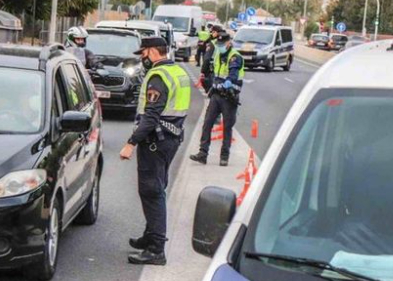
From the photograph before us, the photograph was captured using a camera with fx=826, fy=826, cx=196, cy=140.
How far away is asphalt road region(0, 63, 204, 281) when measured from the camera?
643 centimetres

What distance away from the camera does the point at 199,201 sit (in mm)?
3373

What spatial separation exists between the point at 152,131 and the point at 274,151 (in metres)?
3.36

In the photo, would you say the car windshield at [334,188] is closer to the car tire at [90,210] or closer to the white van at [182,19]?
the car tire at [90,210]

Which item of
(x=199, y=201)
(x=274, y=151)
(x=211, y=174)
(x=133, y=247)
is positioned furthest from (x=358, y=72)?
(x=211, y=174)

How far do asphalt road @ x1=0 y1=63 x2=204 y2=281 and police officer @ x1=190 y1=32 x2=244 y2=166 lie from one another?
2.29 ft

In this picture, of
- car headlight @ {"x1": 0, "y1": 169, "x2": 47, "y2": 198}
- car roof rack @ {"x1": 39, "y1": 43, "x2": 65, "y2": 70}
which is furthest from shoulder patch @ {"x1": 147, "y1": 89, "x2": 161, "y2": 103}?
car headlight @ {"x1": 0, "y1": 169, "x2": 47, "y2": 198}

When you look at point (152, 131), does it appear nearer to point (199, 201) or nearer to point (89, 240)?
point (89, 240)

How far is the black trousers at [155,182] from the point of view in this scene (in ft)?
21.8

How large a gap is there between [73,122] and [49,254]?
104 centimetres

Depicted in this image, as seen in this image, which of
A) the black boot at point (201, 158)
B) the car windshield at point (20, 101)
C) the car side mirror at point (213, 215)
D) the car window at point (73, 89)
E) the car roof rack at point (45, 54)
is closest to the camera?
the car side mirror at point (213, 215)

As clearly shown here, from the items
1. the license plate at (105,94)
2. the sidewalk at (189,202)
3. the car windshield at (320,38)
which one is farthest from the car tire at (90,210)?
the car windshield at (320,38)

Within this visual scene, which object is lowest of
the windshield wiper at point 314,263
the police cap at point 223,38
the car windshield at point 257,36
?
the car windshield at point 257,36

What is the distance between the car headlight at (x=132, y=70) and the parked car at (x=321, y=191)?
43.2 ft

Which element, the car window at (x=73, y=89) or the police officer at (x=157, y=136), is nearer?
the police officer at (x=157, y=136)
